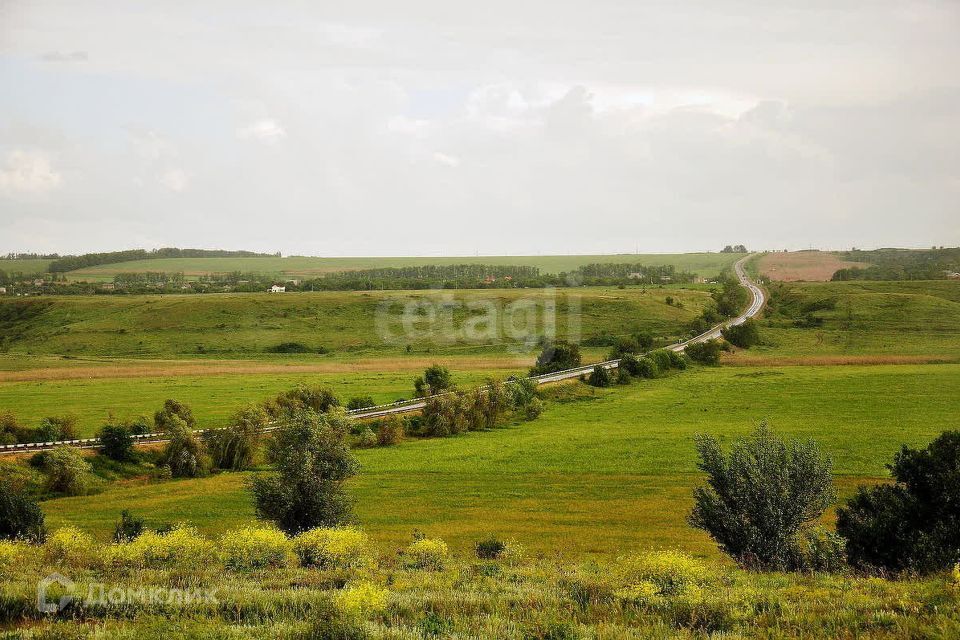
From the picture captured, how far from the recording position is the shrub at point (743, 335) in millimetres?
121188

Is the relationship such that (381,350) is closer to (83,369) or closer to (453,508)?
(83,369)

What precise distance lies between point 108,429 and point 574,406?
44.6 meters

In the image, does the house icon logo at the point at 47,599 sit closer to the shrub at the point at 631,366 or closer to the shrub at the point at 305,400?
the shrub at the point at 305,400

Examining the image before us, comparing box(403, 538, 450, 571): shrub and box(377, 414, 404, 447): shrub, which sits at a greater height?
box(403, 538, 450, 571): shrub

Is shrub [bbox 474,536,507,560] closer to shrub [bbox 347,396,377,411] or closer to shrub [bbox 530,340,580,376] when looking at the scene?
shrub [bbox 347,396,377,411]

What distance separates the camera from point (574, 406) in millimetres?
77688

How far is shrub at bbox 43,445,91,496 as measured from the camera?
45.8 metres

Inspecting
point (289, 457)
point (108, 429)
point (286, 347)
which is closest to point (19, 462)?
point (108, 429)

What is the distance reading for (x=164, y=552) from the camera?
23.7 meters

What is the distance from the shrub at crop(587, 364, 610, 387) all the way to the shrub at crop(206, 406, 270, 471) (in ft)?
146

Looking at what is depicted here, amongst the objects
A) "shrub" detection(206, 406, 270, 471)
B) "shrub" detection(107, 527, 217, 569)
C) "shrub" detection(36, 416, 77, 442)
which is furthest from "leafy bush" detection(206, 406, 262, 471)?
"shrub" detection(107, 527, 217, 569)

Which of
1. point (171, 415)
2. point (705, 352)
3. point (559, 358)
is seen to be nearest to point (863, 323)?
point (705, 352)

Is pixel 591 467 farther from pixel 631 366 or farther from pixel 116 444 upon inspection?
pixel 631 366

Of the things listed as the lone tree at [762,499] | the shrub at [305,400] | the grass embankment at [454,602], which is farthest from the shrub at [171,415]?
the lone tree at [762,499]
